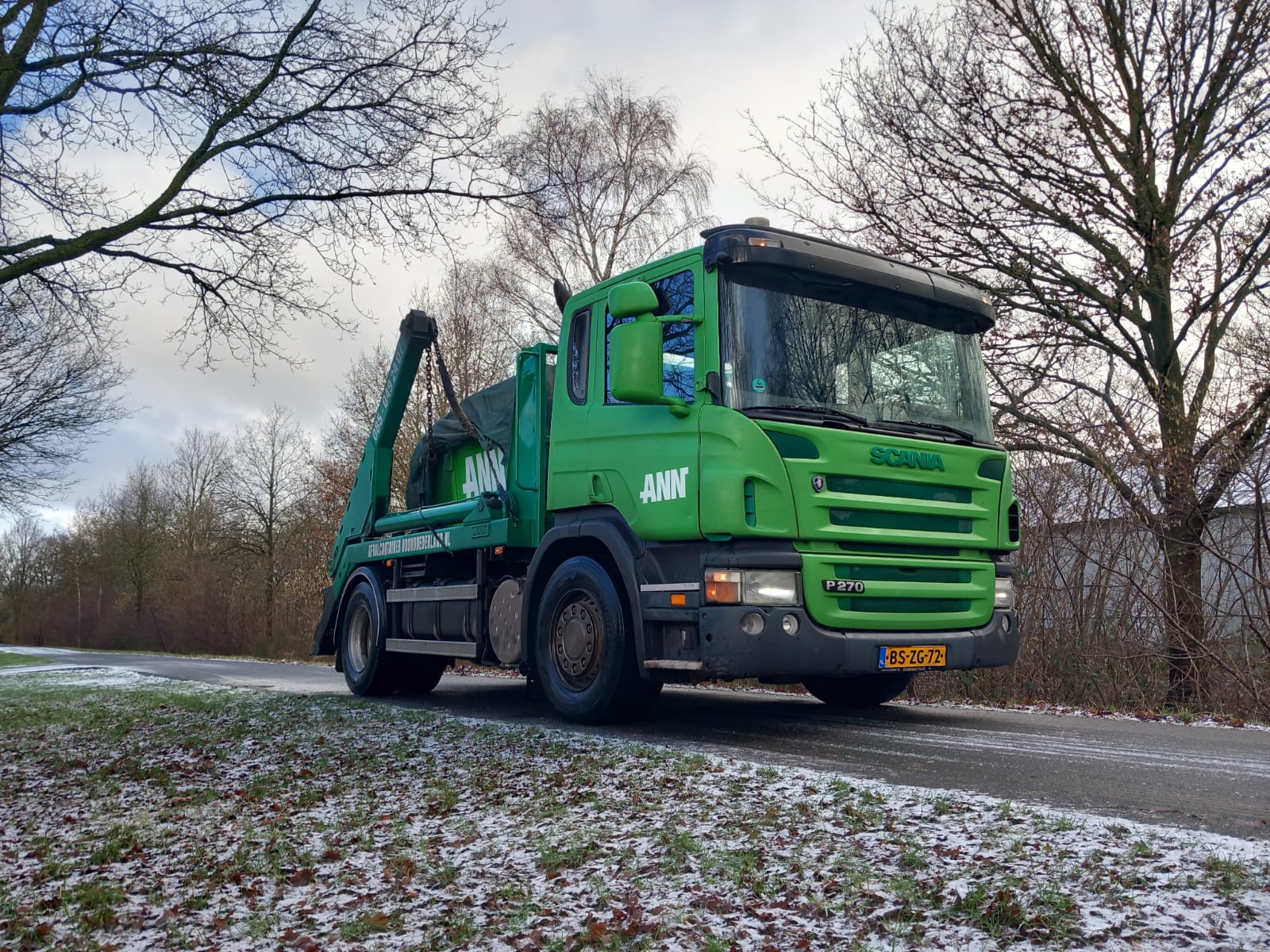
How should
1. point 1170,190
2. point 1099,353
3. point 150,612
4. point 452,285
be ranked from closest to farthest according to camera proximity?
point 1170,190
point 1099,353
point 452,285
point 150,612

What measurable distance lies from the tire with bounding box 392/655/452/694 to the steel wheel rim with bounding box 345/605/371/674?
0.44 metres

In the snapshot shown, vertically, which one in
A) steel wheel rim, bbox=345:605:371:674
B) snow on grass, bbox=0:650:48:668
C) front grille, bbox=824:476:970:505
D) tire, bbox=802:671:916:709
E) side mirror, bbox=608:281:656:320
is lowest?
snow on grass, bbox=0:650:48:668

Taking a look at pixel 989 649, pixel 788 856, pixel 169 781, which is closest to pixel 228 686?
pixel 169 781

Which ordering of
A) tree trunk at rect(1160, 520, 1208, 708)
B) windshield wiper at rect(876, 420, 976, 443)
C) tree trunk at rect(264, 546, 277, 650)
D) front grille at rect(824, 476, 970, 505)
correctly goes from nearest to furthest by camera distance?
front grille at rect(824, 476, 970, 505) < windshield wiper at rect(876, 420, 976, 443) < tree trunk at rect(1160, 520, 1208, 708) < tree trunk at rect(264, 546, 277, 650)

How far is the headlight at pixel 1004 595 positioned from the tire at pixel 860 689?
58.4 inches

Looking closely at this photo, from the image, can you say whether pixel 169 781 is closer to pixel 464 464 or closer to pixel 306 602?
pixel 464 464

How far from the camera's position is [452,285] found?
87.0ft

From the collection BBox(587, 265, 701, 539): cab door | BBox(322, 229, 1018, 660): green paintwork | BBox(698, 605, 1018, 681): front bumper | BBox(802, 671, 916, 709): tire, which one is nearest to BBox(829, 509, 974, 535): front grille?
BBox(322, 229, 1018, 660): green paintwork

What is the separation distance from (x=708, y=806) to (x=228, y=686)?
9.89 m

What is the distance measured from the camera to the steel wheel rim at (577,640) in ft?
23.8

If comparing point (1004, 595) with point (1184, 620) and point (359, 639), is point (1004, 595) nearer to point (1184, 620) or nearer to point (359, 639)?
point (1184, 620)

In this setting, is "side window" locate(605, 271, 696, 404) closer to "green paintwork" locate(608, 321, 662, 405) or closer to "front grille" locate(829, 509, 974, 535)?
"green paintwork" locate(608, 321, 662, 405)

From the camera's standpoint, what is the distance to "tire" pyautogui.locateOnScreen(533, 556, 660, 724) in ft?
23.1

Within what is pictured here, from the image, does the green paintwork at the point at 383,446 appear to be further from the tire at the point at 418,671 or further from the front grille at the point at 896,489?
the front grille at the point at 896,489
